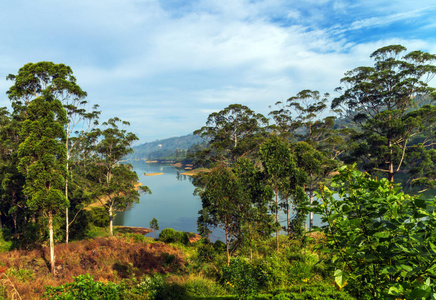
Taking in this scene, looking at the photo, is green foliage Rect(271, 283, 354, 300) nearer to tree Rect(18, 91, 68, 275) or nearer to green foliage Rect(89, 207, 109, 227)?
tree Rect(18, 91, 68, 275)

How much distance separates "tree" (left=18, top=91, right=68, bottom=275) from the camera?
36.0ft

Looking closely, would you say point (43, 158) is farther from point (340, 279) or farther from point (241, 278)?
point (340, 279)

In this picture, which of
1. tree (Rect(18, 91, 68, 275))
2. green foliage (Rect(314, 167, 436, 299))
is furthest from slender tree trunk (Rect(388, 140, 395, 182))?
tree (Rect(18, 91, 68, 275))

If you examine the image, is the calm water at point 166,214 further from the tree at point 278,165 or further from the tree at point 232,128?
the tree at point 278,165

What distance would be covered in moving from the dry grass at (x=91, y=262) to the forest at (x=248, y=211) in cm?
9

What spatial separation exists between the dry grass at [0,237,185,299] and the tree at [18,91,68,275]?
1.07 metres

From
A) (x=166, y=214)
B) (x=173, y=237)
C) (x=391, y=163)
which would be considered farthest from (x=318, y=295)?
(x=166, y=214)

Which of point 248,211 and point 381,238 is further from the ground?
point 381,238

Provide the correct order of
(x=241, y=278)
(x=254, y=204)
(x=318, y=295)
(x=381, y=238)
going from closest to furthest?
(x=381, y=238)
(x=318, y=295)
(x=241, y=278)
(x=254, y=204)

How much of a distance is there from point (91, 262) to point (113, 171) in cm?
932

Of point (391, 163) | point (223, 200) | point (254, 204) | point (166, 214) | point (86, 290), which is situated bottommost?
point (166, 214)

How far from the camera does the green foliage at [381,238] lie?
1392 mm

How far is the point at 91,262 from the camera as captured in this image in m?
12.4

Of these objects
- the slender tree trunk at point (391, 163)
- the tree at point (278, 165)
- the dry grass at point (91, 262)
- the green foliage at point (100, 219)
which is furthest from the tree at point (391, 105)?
the green foliage at point (100, 219)
